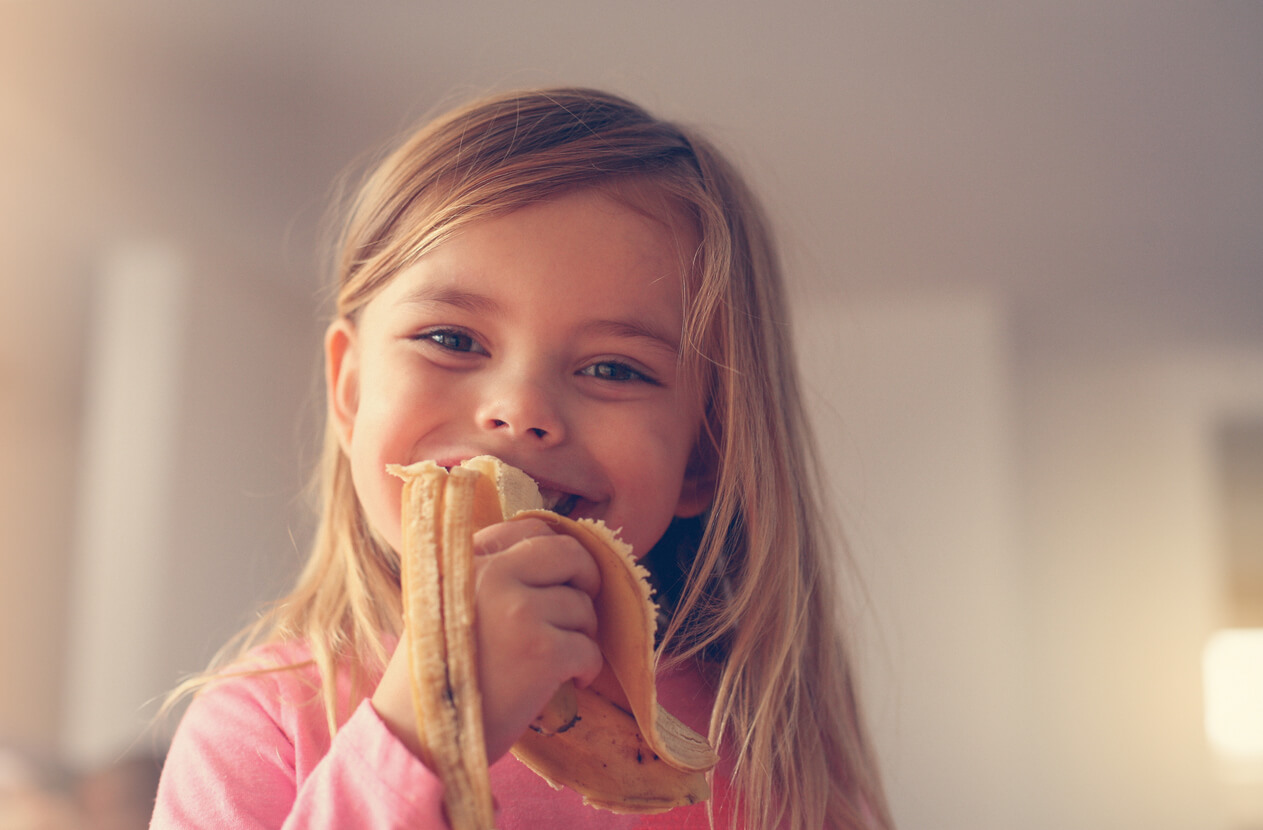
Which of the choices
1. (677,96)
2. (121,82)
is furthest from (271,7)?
(677,96)

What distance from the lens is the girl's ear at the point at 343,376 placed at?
56 centimetres

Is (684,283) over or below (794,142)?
below

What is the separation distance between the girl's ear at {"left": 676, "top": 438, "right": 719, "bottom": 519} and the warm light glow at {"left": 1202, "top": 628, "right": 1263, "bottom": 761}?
0.77 meters

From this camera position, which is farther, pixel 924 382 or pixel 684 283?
pixel 924 382

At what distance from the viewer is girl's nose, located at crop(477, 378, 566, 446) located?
429mm

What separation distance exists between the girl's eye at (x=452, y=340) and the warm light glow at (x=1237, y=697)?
3.15 feet

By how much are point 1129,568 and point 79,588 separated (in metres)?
1.13

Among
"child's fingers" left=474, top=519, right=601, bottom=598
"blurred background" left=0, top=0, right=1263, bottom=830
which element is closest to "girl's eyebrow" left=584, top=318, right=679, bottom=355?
"child's fingers" left=474, top=519, right=601, bottom=598

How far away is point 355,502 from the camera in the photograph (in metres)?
0.60

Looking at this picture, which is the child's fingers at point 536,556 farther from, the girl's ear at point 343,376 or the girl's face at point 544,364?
the girl's ear at point 343,376

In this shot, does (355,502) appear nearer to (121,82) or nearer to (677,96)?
(677,96)

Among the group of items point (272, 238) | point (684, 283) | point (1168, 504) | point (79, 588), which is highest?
point (272, 238)

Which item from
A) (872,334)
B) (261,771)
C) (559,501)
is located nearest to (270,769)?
(261,771)

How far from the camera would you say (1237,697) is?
3.34 feet
